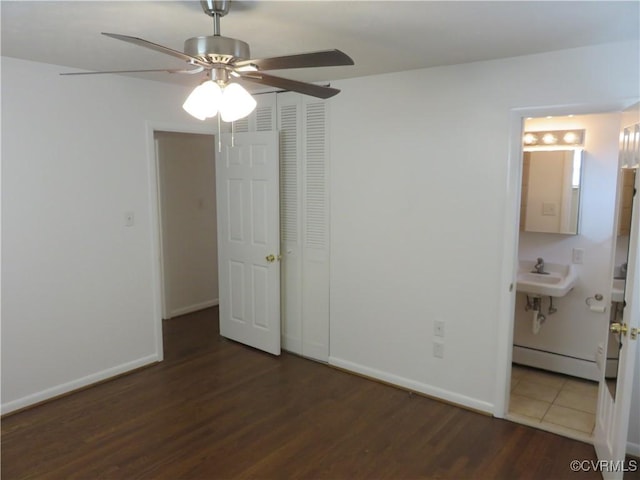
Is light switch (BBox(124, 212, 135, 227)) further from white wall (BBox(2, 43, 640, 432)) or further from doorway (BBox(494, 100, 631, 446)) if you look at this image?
doorway (BBox(494, 100, 631, 446))

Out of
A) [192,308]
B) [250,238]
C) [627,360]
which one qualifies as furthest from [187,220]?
[627,360]

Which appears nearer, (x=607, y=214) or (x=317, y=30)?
(x=317, y=30)

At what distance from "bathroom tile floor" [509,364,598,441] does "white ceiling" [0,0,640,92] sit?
2.36 metres

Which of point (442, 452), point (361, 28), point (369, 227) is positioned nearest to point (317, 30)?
point (361, 28)

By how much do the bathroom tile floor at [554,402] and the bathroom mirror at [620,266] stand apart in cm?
60

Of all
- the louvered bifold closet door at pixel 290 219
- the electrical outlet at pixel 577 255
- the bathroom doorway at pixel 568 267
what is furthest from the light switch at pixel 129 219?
the electrical outlet at pixel 577 255

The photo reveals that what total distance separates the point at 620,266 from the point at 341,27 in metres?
1.93

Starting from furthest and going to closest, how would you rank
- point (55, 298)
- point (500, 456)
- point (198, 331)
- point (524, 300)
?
point (198, 331), point (524, 300), point (55, 298), point (500, 456)

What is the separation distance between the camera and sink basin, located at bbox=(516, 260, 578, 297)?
3.49 m

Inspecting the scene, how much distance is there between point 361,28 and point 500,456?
2510 mm

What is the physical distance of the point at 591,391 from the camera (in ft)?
11.6

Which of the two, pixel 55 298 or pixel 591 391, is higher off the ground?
pixel 55 298

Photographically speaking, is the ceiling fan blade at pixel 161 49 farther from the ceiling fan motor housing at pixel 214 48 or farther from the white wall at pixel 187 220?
the white wall at pixel 187 220

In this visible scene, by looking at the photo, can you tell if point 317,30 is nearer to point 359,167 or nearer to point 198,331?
point 359,167
